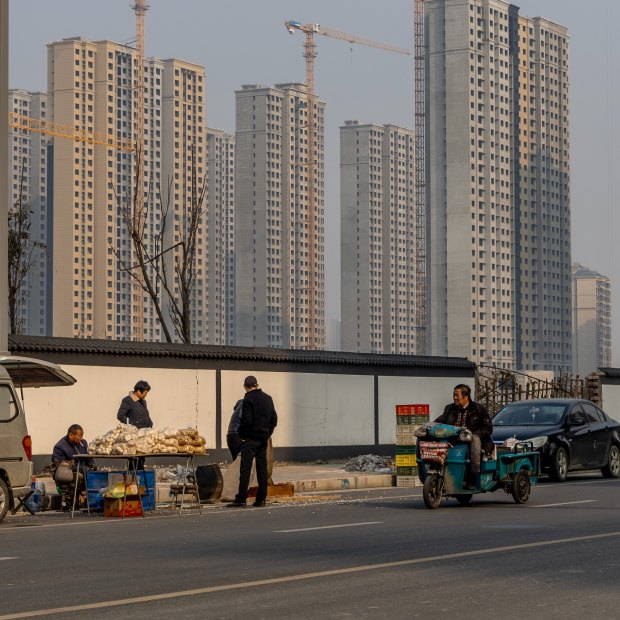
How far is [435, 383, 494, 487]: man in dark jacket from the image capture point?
1862 cm

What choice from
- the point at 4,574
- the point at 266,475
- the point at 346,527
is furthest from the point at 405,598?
the point at 266,475

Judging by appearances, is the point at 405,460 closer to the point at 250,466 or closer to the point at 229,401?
the point at 250,466

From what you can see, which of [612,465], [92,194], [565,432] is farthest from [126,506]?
[92,194]

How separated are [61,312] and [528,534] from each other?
176m

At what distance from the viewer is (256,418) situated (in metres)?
19.5

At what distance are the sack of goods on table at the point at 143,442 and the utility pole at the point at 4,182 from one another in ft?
18.9

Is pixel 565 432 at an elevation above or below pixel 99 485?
above

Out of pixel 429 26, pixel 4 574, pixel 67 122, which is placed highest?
pixel 429 26

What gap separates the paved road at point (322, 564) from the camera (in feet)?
29.7

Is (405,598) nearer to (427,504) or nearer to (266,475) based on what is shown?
(427,504)

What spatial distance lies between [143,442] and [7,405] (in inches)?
77.7

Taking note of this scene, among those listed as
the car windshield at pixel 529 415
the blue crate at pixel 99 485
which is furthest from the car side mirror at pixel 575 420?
the blue crate at pixel 99 485

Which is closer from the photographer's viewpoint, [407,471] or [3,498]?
[3,498]

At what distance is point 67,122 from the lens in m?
189
